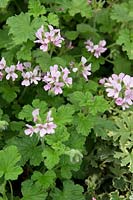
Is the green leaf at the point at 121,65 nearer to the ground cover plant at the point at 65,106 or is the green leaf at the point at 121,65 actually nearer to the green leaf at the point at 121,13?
the ground cover plant at the point at 65,106

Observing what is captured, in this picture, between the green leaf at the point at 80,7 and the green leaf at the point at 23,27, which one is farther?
the green leaf at the point at 80,7

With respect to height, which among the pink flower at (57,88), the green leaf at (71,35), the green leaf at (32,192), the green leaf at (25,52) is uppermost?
the green leaf at (71,35)

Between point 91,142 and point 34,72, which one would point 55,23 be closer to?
point 34,72

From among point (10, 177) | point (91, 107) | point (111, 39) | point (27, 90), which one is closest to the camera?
point (10, 177)

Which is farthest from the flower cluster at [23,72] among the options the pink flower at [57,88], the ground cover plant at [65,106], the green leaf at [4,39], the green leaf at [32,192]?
the green leaf at [32,192]

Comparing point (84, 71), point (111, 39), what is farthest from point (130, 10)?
point (84, 71)

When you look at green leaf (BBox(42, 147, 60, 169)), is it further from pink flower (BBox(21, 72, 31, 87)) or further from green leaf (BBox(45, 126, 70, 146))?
pink flower (BBox(21, 72, 31, 87))
